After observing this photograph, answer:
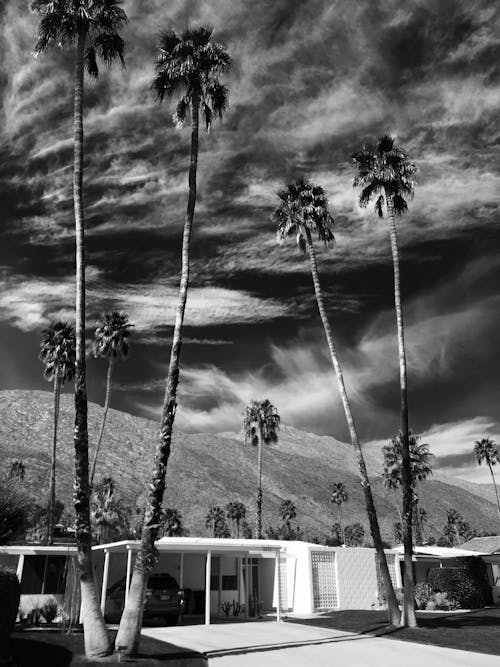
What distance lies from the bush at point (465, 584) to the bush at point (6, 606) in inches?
1128

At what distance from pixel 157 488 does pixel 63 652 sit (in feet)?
14.4

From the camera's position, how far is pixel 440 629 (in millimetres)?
21000

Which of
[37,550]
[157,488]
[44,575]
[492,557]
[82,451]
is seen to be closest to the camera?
[82,451]

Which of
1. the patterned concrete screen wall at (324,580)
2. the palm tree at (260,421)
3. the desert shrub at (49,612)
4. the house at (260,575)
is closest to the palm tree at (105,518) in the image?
the palm tree at (260,421)

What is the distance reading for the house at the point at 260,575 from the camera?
1088 inches

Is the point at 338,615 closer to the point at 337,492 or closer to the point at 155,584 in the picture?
the point at 155,584

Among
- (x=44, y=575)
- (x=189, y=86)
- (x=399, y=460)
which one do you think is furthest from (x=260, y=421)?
(x=189, y=86)

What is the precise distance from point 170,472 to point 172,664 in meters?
173

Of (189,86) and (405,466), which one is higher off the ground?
(189,86)

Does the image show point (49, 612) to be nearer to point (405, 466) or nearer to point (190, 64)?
point (405, 466)

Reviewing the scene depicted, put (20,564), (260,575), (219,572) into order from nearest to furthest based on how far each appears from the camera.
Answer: (20,564)
(219,572)
(260,575)

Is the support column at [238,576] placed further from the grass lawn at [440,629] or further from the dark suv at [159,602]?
the dark suv at [159,602]

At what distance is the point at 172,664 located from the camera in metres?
13.4

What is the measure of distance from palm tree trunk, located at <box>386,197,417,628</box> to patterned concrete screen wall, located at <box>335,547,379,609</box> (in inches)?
466
